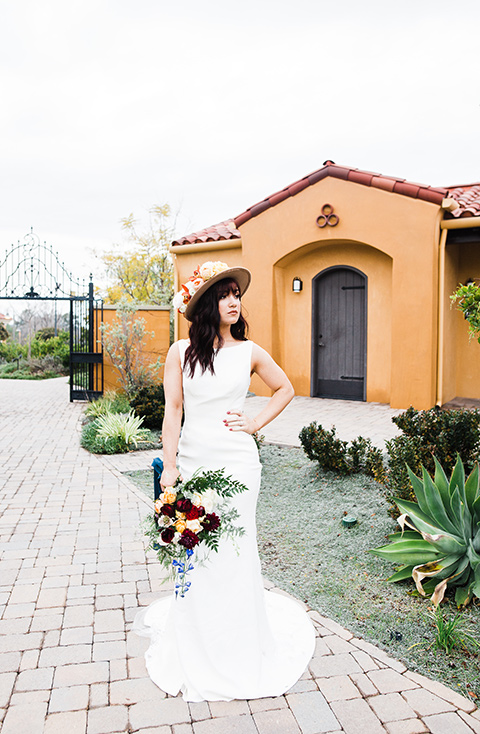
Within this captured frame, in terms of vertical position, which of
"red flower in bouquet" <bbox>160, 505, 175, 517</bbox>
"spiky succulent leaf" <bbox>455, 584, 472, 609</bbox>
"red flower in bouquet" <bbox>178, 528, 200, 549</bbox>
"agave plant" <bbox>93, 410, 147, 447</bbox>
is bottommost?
Result: "spiky succulent leaf" <bbox>455, 584, 472, 609</bbox>

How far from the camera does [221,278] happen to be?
264cm

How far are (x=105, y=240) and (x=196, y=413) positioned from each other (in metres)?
21.8

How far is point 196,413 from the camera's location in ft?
8.58

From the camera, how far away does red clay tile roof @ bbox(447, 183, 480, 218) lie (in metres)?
9.20

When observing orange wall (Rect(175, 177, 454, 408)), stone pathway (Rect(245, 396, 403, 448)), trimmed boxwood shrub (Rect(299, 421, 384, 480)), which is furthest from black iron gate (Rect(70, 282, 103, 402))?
trimmed boxwood shrub (Rect(299, 421, 384, 480))

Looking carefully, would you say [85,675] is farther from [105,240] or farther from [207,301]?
[105,240]

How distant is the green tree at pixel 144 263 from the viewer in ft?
67.4

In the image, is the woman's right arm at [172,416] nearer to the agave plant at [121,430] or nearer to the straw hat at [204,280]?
the straw hat at [204,280]

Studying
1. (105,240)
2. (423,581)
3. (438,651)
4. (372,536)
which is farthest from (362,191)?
(105,240)

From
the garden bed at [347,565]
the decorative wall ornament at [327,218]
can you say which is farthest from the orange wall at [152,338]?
the garden bed at [347,565]

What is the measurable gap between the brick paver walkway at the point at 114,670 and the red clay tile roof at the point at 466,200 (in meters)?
7.58

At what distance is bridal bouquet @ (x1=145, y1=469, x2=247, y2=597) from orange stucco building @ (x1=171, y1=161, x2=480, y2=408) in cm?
779

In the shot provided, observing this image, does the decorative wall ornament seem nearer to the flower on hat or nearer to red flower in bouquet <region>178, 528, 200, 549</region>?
the flower on hat

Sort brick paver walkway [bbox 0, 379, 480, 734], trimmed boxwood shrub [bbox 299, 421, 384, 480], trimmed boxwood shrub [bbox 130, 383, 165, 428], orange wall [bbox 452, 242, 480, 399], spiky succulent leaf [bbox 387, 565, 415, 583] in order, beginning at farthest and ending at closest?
orange wall [bbox 452, 242, 480, 399] < trimmed boxwood shrub [bbox 130, 383, 165, 428] < trimmed boxwood shrub [bbox 299, 421, 384, 480] < spiky succulent leaf [bbox 387, 565, 415, 583] < brick paver walkway [bbox 0, 379, 480, 734]
